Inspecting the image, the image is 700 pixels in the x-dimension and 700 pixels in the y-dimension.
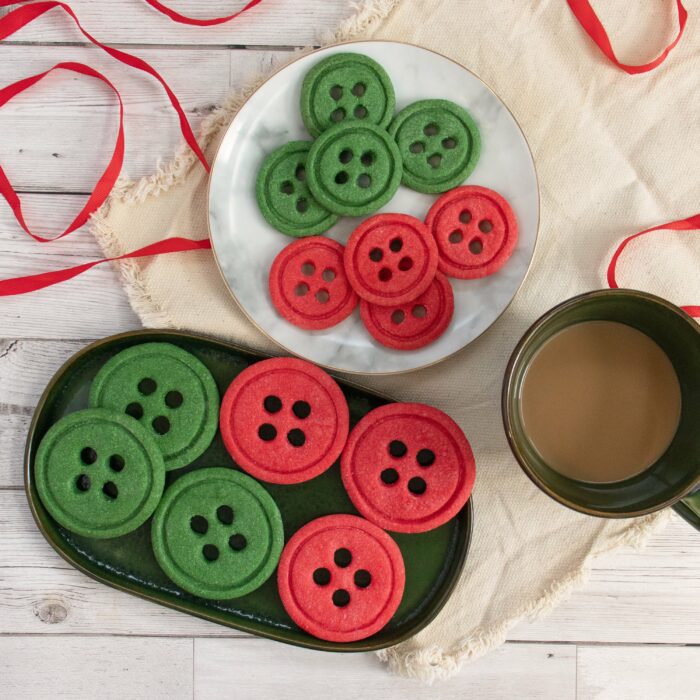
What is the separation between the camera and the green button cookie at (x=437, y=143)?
97 centimetres

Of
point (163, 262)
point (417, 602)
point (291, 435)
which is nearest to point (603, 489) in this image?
point (417, 602)

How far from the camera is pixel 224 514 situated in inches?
38.3

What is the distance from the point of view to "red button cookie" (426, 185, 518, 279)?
37.7 inches

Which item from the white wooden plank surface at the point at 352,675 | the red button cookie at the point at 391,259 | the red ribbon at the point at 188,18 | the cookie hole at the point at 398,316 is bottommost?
the white wooden plank surface at the point at 352,675

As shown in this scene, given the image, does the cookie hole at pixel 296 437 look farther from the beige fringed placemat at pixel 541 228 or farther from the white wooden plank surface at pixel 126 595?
the white wooden plank surface at pixel 126 595

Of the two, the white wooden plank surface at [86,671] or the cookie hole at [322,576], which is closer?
the cookie hole at [322,576]

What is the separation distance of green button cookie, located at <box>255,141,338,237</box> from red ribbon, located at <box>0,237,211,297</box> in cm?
11

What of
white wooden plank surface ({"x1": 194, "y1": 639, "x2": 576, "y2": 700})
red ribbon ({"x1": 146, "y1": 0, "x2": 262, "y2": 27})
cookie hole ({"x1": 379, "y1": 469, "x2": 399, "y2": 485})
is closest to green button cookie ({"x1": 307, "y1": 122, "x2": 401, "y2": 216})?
red ribbon ({"x1": 146, "y1": 0, "x2": 262, "y2": 27})

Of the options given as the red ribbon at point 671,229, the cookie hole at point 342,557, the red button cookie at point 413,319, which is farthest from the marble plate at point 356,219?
the cookie hole at point 342,557

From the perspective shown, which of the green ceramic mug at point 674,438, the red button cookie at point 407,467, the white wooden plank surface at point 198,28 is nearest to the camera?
the green ceramic mug at point 674,438

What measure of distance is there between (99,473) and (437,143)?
0.61 meters

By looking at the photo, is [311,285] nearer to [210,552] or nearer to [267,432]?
[267,432]

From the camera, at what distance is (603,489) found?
0.87m

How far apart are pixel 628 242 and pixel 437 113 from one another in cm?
32
